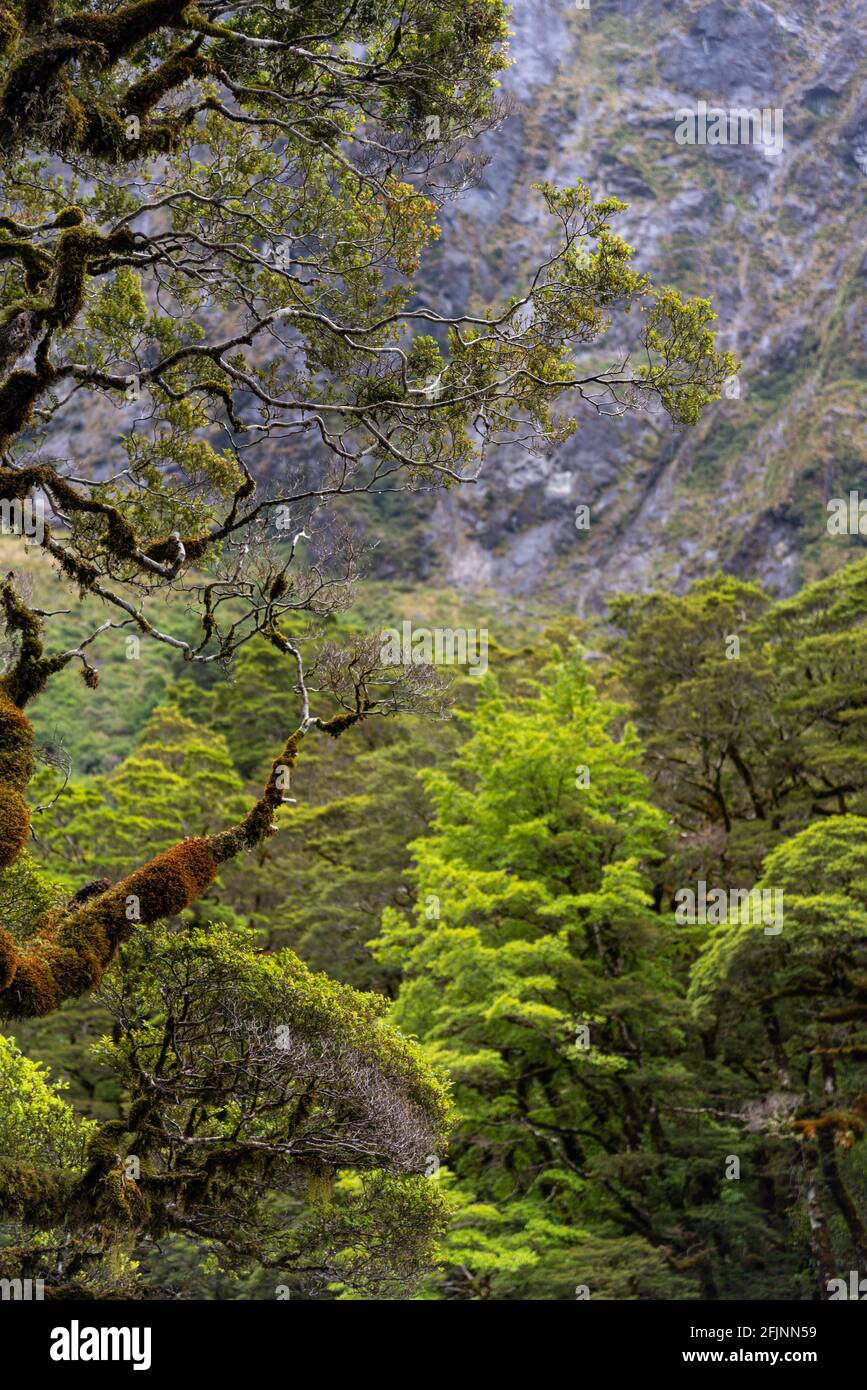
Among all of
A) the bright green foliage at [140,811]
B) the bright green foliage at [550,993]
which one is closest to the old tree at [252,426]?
the bright green foliage at [550,993]

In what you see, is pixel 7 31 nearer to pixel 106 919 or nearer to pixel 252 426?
pixel 252 426

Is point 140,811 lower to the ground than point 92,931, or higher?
higher

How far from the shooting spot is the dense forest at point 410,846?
28.4 feet

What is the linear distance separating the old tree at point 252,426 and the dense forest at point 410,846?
36mm

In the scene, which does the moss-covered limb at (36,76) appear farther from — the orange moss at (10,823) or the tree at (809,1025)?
the tree at (809,1025)

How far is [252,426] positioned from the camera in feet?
29.3

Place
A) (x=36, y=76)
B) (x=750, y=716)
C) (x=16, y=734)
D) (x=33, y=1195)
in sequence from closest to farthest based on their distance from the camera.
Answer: (x=16, y=734)
(x=36, y=76)
(x=33, y=1195)
(x=750, y=716)

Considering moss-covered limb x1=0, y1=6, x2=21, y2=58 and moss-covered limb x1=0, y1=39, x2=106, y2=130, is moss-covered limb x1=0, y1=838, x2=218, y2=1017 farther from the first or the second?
moss-covered limb x1=0, y1=6, x2=21, y2=58

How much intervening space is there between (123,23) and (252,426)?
253 centimetres

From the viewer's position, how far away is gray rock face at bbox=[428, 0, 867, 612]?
64688 millimetres

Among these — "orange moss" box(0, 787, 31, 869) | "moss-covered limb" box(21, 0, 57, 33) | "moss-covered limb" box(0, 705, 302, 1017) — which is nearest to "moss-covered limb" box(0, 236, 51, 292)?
"moss-covered limb" box(21, 0, 57, 33)

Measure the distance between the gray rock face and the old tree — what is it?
4623cm

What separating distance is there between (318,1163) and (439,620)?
175 feet

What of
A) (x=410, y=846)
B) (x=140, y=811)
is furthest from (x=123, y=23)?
(x=140, y=811)
